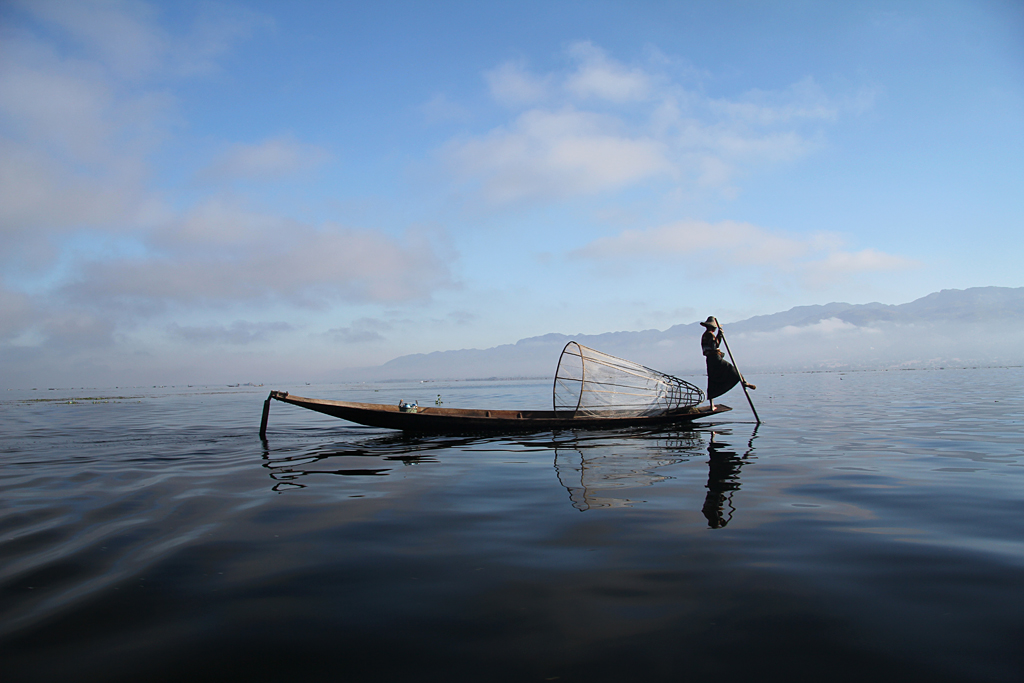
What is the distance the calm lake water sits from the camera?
3443 mm

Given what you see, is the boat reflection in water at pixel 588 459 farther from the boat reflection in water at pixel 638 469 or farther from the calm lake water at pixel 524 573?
the calm lake water at pixel 524 573

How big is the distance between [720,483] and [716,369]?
428 inches

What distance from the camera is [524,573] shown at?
4.91 metres

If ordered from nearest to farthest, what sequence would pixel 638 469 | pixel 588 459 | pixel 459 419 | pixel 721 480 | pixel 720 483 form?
pixel 720 483, pixel 721 480, pixel 638 469, pixel 588 459, pixel 459 419

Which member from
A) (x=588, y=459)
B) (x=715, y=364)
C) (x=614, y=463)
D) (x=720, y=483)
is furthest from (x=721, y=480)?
(x=715, y=364)

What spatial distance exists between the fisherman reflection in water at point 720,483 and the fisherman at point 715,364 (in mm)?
5318

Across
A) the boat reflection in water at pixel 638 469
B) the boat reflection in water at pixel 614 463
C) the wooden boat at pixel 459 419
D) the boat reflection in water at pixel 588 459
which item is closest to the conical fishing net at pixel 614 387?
the wooden boat at pixel 459 419

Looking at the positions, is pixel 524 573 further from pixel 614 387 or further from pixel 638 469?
pixel 614 387

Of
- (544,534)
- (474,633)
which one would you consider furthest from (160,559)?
(544,534)

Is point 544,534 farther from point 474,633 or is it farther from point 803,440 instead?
point 803,440

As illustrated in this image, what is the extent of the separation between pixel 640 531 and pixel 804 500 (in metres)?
3.15

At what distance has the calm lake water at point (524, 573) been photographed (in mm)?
3443

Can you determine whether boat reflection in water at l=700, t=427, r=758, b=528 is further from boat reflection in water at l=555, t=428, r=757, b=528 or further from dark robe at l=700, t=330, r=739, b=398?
dark robe at l=700, t=330, r=739, b=398

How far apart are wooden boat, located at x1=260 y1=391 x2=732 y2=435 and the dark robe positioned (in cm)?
260
